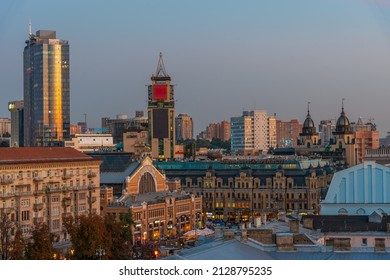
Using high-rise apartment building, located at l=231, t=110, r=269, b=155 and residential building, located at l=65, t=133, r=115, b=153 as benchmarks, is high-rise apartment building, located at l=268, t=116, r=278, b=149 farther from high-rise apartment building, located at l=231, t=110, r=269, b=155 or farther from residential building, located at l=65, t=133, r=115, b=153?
residential building, located at l=65, t=133, r=115, b=153

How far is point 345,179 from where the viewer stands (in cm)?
1900

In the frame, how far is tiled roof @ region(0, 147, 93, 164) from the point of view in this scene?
23.0 m

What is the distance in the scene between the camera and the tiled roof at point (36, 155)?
75.3 ft

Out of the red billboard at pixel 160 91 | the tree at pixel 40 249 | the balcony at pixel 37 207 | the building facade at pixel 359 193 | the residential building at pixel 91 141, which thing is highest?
the red billboard at pixel 160 91

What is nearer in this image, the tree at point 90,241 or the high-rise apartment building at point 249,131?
the tree at point 90,241

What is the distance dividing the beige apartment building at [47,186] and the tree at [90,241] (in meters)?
4.93

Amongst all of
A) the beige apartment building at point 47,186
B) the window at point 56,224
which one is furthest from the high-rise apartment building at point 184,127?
the window at point 56,224

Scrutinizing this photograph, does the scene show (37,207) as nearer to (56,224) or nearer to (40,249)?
(56,224)

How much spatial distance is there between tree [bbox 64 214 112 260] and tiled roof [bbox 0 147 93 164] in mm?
5825

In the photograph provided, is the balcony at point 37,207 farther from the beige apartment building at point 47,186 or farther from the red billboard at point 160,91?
the red billboard at point 160,91

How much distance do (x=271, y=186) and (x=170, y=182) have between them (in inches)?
181

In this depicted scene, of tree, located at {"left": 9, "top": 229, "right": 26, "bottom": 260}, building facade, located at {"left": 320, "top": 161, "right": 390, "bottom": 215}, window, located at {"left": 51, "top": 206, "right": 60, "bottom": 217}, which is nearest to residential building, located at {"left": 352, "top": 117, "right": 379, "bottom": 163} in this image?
Result: window, located at {"left": 51, "top": 206, "right": 60, "bottom": 217}
